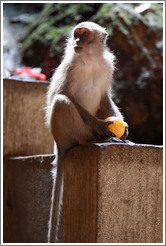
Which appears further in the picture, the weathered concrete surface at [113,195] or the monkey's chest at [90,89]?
the monkey's chest at [90,89]

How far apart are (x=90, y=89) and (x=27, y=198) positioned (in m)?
1.92

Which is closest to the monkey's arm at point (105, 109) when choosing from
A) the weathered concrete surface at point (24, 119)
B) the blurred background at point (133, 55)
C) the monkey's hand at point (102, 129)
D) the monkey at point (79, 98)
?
the monkey at point (79, 98)

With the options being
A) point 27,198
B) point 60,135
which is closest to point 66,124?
point 60,135

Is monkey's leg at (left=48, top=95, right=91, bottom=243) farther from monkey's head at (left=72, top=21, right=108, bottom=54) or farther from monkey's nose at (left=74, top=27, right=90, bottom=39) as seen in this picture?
monkey's nose at (left=74, top=27, right=90, bottom=39)

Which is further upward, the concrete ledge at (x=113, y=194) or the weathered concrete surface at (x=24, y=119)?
the weathered concrete surface at (x=24, y=119)

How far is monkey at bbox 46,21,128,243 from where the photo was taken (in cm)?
337

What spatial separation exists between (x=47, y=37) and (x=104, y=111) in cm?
597

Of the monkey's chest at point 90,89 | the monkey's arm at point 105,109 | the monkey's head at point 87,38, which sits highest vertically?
the monkey's head at point 87,38

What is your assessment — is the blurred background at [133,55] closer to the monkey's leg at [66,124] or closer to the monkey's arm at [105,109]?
the monkey's arm at [105,109]

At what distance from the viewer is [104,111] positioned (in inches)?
152

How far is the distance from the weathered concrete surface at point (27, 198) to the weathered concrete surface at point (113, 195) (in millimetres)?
970

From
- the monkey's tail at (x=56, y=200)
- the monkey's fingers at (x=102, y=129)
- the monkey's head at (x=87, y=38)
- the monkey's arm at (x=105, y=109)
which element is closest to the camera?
the monkey's tail at (x=56, y=200)

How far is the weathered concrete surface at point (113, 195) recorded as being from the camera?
2973 millimetres

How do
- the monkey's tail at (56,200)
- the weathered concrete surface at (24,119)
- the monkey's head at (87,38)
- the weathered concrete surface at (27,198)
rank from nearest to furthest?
1. the monkey's tail at (56,200)
2. the monkey's head at (87,38)
3. the weathered concrete surface at (27,198)
4. the weathered concrete surface at (24,119)
